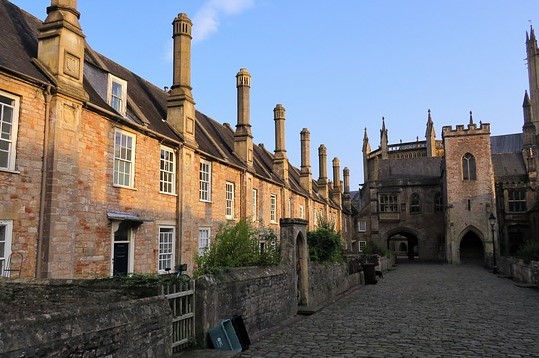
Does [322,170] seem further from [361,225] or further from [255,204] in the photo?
[255,204]

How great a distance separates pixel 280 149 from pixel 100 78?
1808cm

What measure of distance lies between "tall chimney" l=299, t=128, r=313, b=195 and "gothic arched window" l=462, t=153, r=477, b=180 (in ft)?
56.2

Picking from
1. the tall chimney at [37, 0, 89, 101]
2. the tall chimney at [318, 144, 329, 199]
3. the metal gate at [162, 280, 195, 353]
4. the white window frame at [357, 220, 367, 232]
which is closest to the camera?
the metal gate at [162, 280, 195, 353]

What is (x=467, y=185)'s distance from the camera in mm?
43281

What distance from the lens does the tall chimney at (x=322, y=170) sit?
138 ft

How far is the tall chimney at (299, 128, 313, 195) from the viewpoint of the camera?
3622 cm

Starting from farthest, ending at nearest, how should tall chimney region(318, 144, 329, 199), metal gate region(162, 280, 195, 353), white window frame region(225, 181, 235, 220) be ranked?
tall chimney region(318, 144, 329, 199), white window frame region(225, 181, 235, 220), metal gate region(162, 280, 195, 353)

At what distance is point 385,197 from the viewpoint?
5034 cm

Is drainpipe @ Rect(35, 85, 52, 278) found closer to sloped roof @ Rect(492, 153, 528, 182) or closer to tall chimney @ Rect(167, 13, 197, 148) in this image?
tall chimney @ Rect(167, 13, 197, 148)

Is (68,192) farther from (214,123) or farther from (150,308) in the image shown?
(214,123)

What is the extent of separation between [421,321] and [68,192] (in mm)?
10351

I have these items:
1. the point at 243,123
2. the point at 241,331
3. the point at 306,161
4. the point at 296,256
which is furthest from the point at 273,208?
the point at 241,331

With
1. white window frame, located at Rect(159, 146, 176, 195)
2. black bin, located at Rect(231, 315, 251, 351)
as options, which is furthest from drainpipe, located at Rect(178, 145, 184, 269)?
black bin, located at Rect(231, 315, 251, 351)

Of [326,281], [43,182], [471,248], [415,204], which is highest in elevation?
[415,204]
